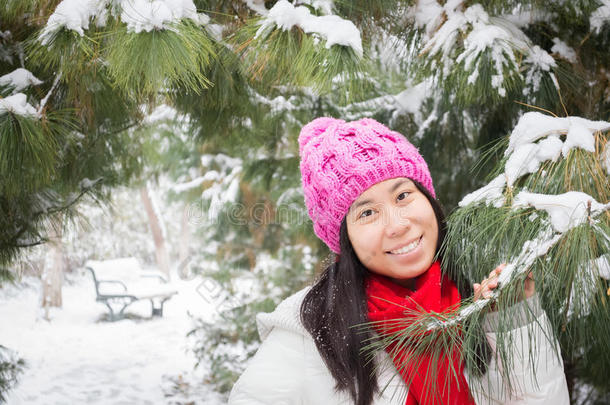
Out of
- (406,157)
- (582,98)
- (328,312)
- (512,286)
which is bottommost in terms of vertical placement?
(328,312)

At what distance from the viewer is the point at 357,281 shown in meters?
1.17

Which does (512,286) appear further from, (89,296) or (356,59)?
(89,296)

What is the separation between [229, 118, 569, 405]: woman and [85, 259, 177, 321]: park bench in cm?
466

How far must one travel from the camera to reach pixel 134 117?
6.07ft

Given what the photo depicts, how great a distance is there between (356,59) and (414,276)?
45 centimetres

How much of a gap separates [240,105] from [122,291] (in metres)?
4.51

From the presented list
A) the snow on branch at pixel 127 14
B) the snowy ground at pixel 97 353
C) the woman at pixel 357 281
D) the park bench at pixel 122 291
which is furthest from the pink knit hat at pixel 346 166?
the park bench at pixel 122 291

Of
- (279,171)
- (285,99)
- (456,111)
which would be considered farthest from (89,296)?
(456,111)

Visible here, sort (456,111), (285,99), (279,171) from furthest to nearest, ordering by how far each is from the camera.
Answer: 1. (279,171)
2. (285,99)
3. (456,111)

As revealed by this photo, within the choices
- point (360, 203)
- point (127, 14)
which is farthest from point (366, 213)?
point (127, 14)

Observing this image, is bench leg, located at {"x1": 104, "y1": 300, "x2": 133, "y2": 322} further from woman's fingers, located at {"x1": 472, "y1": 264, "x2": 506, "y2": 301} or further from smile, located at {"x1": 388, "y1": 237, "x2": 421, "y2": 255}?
woman's fingers, located at {"x1": 472, "y1": 264, "x2": 506, "y2": 301}

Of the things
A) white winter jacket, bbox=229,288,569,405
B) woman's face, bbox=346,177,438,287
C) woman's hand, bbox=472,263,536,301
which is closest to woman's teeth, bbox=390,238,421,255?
woman's face, bbox=346,177,438,287

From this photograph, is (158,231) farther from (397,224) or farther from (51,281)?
(397,224)

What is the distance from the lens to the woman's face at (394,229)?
1.11 m
